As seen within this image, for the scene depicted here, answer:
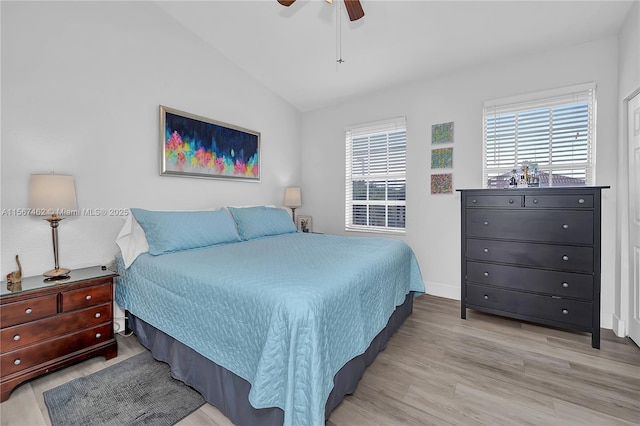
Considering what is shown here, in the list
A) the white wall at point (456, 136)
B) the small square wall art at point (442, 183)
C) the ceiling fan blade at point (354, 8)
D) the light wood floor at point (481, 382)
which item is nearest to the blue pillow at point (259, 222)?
the white wall at point (456, 136)

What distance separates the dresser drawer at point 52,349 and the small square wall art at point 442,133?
11.8 ft

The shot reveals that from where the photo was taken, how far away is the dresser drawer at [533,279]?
220 centimetres

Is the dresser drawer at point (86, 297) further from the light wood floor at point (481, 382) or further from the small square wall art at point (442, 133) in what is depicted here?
the small square wall art at point (442, 133)

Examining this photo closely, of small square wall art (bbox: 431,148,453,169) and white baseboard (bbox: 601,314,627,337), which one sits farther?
Answer: small square wall art (bbox: 431,148,453,169)

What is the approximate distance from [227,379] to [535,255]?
2.52 metres

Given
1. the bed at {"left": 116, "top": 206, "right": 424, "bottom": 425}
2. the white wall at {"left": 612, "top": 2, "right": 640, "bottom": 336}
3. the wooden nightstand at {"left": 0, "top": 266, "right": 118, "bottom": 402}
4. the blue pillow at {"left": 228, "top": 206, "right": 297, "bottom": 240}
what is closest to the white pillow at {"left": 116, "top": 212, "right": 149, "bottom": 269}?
the bed at {"left": 116, "top": 206, "right": 424, "bottom": 425}

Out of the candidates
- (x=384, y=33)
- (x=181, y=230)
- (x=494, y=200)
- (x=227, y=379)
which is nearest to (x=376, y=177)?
(x=494, y=200)

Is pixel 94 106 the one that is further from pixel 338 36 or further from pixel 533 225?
pixel 533 225

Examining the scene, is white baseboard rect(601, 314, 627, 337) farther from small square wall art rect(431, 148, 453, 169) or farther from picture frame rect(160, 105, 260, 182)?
picture frame rect(160, 105, 260, 182)

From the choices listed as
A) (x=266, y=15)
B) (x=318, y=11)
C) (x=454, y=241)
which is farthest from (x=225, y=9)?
(x=454, y=241)

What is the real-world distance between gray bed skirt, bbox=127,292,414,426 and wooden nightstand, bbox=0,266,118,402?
37 centimetres

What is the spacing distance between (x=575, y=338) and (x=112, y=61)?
15.1 feet

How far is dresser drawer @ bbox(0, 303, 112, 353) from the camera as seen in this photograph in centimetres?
165

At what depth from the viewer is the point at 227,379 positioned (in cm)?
146
